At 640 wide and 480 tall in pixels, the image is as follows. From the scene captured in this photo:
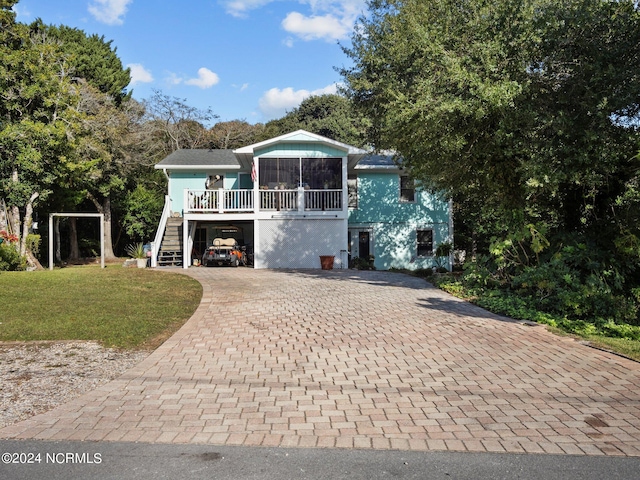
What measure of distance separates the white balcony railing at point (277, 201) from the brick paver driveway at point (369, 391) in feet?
33.1

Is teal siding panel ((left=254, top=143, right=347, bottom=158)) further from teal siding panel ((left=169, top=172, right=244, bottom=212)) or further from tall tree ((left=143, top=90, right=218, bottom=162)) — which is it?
tall tree ((left=143, top=90, right=218, bottom=162))

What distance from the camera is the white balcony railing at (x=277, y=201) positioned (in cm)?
1791

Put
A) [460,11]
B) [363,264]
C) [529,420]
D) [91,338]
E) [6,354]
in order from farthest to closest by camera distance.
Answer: [363,264] < [460,11] < [91,338] < [6,354] < [529,420]

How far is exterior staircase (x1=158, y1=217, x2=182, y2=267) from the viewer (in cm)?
1812

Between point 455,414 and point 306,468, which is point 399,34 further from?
point 306,468

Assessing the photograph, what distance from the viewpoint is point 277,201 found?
18.0m

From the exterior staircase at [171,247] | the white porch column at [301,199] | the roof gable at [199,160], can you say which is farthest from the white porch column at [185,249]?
the roof gable at [199,160]

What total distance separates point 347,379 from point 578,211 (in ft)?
26.5

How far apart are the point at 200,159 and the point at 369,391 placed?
18770 mm

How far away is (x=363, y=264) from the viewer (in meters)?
19.4

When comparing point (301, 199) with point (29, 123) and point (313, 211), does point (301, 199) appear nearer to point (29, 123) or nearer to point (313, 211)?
point (313, 211)

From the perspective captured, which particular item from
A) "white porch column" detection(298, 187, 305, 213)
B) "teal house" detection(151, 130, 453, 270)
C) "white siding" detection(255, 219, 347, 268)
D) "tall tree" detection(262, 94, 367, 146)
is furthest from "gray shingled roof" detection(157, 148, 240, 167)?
"tall tree" detection(262, 94, 367, 146)

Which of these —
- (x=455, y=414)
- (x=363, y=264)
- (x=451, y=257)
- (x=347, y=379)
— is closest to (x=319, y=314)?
(x=347, y=379)

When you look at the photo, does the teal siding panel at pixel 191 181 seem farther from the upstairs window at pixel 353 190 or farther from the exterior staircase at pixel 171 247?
the upstairs window at pixel 353 190
